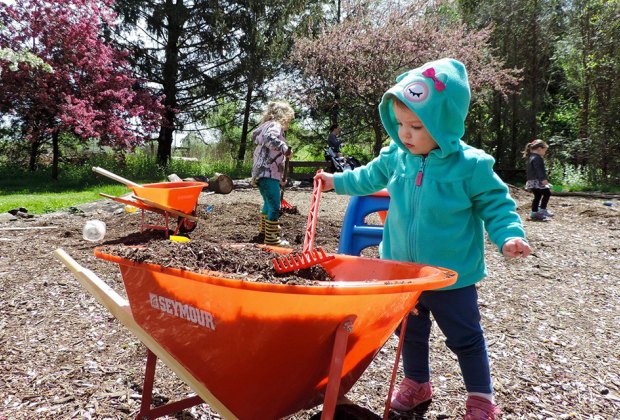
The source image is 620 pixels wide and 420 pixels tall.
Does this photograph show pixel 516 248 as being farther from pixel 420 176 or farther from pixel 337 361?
pixel 337 361

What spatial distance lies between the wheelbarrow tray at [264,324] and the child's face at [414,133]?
55 centimetres

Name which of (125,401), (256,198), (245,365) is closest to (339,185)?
(245,365)

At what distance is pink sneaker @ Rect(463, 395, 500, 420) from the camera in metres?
1.78

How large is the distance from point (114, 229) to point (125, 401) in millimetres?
4397

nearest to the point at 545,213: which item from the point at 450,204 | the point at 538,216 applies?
the point at 538,216

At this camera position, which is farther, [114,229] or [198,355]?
[114,229]

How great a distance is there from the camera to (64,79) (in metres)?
11.2

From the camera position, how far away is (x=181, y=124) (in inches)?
629

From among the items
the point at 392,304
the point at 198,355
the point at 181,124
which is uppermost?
the point at 181,124

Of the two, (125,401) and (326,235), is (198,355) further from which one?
(326,235)

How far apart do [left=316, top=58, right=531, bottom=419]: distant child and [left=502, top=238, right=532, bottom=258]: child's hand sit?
5 cm

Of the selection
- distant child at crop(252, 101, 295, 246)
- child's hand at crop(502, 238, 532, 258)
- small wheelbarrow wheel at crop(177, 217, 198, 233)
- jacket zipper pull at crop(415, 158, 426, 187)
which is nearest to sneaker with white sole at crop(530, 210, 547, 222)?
distant child at crop(252, 101, 295, 246)

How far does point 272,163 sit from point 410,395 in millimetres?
3616

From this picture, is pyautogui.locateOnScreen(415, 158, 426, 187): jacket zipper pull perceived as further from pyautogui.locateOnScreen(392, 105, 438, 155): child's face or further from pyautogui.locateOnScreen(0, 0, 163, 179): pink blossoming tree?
pyautogui.locateOnScreen(0, 0, 163, 179): pink blossoming tree
